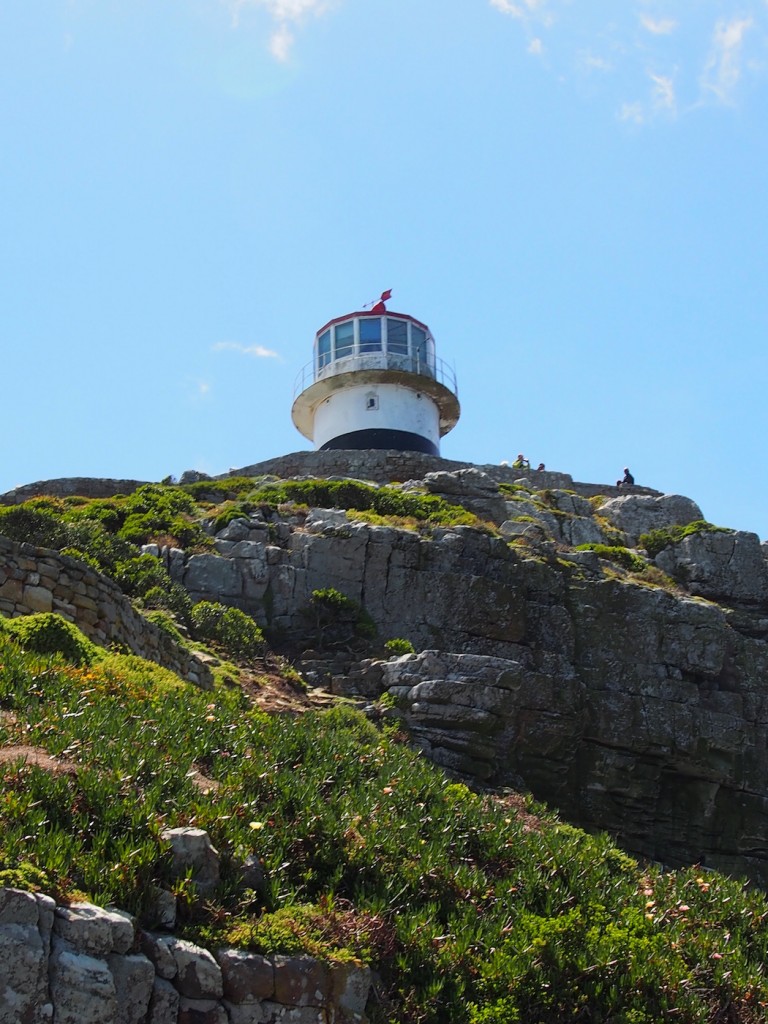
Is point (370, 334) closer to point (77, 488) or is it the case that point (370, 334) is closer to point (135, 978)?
point (77, 488)

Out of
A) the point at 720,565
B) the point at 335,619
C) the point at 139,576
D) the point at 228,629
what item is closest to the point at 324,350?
the point at 720,565

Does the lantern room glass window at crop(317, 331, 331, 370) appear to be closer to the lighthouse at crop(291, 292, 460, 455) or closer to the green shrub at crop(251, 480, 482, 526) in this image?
the lighthouse at crop(291, 292, 460, 455)

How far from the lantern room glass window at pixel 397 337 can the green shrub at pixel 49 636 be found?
891 inches

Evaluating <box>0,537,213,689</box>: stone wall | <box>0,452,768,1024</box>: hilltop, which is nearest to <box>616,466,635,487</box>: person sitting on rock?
<box>0,452,768,1024</box>: hilltop

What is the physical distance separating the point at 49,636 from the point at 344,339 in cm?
2364

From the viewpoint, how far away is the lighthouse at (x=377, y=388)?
31.9m

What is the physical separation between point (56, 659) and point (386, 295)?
82.8 feet

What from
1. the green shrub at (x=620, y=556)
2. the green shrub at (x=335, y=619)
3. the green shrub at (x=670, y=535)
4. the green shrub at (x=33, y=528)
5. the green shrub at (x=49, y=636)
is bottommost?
the green shrub at (x=49, y=636)

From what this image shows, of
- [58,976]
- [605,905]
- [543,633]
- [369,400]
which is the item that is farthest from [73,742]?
[369,400]

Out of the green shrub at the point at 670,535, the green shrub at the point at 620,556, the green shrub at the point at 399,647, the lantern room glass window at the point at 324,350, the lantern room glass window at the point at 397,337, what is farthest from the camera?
the lantern room glass window at the point at 324,350

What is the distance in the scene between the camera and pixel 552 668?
16.8 m

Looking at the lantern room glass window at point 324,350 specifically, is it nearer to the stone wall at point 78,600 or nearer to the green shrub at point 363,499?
the green shrub at point 363,499

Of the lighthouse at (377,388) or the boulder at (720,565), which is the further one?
the lighthouse at (377,388)

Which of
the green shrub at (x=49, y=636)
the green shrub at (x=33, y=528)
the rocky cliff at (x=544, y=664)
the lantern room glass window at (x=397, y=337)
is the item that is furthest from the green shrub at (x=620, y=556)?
the green shrub at (x=49, y=636)
